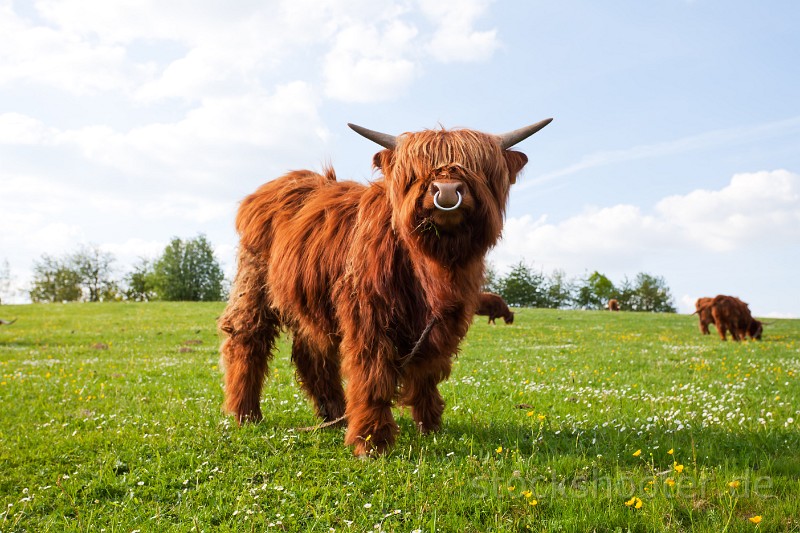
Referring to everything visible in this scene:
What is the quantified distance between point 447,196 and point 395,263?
999 millimetres

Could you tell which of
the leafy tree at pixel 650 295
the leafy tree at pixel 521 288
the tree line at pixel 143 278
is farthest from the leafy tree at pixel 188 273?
the leafy tree at pixel 650 295

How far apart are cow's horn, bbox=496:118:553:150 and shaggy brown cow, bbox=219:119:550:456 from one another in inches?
0.4

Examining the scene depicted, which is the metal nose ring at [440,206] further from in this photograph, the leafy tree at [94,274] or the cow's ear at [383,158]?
the leafy tree at [94,274]

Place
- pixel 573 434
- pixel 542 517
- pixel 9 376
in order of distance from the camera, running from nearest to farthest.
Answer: pixel 542 517, pixel 573 434, pixel 9 376

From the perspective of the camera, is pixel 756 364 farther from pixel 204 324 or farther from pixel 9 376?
pixel 204 324

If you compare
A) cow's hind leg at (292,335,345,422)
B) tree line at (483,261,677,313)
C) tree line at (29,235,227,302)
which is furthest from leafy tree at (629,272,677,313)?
cow's hind leg at (292,335,345,422)

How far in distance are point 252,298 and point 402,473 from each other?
9.61ft

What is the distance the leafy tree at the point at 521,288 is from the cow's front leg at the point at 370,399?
51.1 metres

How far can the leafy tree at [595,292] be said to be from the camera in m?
72.1

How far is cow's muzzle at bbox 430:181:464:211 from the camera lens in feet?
13.6

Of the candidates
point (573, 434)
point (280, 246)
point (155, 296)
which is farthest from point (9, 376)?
point (155, 296)

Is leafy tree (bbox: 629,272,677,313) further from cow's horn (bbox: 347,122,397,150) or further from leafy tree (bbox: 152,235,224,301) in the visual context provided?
cow's horn (bbox: 347,122,397,150)

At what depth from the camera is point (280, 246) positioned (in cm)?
596

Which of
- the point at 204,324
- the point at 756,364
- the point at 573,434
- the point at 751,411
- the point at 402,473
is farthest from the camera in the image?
the point at 204,324
